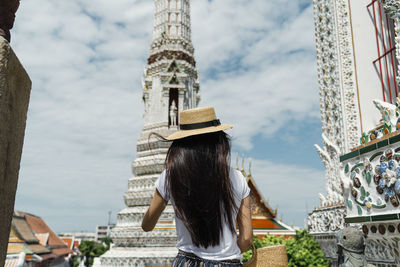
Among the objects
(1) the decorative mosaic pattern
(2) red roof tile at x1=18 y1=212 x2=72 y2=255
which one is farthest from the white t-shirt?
(2) red roof tile at x1=18 y1=212 x2=72 y2=255

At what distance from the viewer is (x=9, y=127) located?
5.66 feet

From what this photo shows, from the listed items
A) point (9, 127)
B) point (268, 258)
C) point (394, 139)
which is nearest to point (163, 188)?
point (268, 258)

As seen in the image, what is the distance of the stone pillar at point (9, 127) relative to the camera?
166 centimetres

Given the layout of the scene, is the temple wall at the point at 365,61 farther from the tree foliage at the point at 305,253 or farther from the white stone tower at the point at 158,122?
the white stone tower at the point at 158,122

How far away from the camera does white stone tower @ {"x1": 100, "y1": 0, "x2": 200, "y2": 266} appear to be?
975 cm

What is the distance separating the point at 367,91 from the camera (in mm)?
4422

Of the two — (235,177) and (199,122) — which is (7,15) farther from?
(235,177)

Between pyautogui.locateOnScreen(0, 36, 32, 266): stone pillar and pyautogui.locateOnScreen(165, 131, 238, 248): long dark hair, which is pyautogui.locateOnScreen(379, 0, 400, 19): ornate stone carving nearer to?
pyautogui.locateOnScreen(165, 131, 238, 248): long dark hair

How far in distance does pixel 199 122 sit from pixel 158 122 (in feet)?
32.4

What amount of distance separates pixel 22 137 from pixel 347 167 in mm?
3085

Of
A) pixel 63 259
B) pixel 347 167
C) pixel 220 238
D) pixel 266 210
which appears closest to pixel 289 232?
pixel 266 210

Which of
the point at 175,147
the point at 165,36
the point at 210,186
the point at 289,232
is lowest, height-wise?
the point at 289,232

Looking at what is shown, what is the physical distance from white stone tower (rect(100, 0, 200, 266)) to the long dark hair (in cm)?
819

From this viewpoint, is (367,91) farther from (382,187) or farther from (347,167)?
(382,187)
